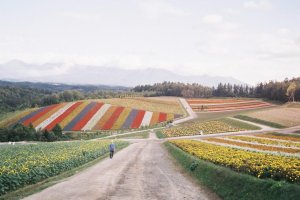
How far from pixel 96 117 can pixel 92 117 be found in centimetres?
108

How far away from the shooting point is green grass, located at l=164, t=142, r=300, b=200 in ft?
46.6

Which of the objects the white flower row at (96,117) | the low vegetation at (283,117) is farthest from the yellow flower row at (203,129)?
the white flower row at (96,117)

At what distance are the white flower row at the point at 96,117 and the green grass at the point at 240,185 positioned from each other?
72.1 metres

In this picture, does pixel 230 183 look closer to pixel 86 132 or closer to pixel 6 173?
pixel 6 173

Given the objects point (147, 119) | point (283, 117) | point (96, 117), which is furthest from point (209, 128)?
point (96, 117)

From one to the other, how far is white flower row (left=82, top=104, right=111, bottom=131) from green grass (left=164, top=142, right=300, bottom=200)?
72.1 metres

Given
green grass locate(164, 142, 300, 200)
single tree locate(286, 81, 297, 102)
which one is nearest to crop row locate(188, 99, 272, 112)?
single tree locate(286, 81, 297, 102)

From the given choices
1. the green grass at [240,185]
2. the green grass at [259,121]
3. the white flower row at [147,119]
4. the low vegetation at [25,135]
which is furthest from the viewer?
the white flower row at [147,119]

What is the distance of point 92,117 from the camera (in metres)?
106

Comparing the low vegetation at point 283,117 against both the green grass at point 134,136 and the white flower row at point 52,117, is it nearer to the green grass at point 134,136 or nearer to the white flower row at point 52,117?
the green grass at point 134,136

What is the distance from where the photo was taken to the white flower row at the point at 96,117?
9471 centimetres

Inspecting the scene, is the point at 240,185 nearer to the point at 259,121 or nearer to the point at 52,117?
the point at 259,121

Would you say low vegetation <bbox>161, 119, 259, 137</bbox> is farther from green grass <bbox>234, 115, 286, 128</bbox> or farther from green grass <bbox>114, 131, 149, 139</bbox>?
green grass <bbox>234, 115, 286, 128</bbox>

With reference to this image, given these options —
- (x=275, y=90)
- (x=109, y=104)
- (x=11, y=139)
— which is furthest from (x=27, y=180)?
(x=275, y=90)
